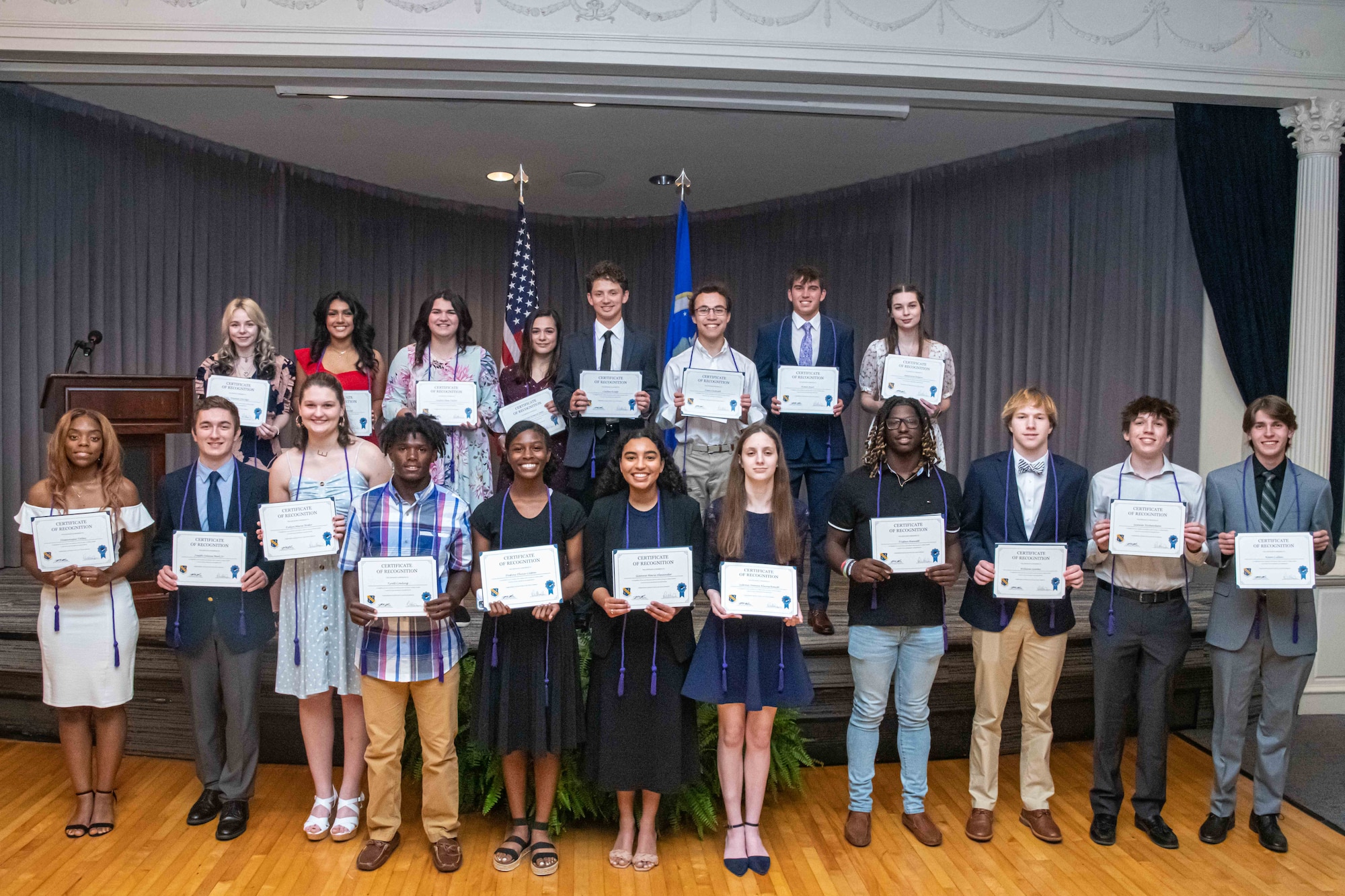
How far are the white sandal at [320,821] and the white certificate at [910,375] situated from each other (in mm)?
2609

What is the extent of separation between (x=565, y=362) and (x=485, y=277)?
524cm

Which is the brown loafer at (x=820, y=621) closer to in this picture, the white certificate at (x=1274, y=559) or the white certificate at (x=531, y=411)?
the white certificate at (x=531, y=411)

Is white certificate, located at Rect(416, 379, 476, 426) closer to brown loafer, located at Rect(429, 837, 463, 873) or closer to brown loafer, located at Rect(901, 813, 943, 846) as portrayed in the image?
brown loafer, located at Rect(429, 837, 463, 873)

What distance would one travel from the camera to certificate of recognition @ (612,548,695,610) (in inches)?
116

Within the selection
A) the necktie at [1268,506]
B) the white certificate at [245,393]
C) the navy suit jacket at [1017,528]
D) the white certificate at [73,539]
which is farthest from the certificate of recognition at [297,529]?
the necktie at [1268,506]

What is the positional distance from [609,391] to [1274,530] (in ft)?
8.20

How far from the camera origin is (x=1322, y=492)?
10.7 ft

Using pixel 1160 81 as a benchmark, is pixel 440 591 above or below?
below

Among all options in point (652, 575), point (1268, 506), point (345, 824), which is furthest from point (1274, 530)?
point (345, 824)

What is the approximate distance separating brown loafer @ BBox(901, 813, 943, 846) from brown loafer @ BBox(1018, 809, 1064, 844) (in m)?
0.35

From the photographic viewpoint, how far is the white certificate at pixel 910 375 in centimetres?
376

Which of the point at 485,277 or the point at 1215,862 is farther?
the point at 485,277

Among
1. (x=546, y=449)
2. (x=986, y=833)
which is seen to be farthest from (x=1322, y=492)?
(x=546, y=449)

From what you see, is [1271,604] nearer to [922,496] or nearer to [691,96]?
[922,496]
